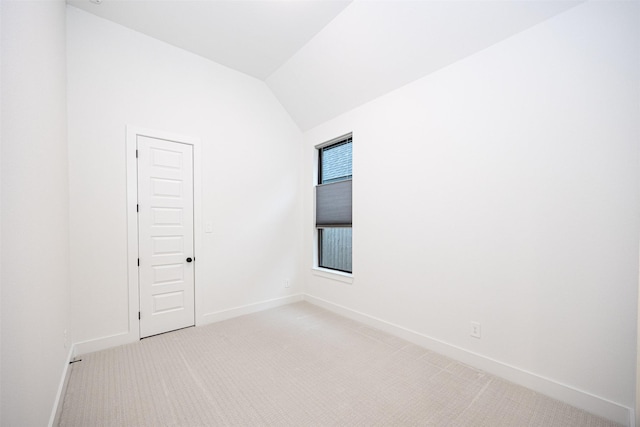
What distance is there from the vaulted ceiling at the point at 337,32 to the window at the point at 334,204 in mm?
676

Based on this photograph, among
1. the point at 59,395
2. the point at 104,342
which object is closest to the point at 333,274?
the point at 104,342

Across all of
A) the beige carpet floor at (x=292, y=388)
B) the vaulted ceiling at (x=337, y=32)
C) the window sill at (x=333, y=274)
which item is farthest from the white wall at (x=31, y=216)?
the window sill at (x=333, y=274)

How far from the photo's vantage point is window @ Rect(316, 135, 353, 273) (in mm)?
3592

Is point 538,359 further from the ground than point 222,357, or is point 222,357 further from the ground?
point 538,359

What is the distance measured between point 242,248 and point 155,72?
7.38 feet

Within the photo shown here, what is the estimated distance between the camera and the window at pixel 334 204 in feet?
11.8

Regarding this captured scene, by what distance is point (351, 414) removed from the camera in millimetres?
1706

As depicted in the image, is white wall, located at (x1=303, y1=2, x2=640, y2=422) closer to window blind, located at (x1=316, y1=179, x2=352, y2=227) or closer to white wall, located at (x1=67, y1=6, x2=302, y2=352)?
window blind, located at (x1=316, y1=179, x2=352, y2=227)

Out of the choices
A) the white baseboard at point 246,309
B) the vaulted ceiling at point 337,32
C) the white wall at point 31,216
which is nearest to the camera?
the white wall at point 31,216

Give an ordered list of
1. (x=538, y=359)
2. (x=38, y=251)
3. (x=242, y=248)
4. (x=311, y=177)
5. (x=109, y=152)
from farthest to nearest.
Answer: (x=311, y=177), (x=242, y=248), (x=109, y=152), (x=538, y=359), (x=38, y=251)

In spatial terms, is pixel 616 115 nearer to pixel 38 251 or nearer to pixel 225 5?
pixel 225 5

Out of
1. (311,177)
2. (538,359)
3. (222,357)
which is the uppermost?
(311,177)

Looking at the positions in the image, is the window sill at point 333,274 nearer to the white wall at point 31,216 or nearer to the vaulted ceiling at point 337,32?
the vaulted ceiling at point 337,32

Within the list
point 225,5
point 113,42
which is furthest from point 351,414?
point 113,42
